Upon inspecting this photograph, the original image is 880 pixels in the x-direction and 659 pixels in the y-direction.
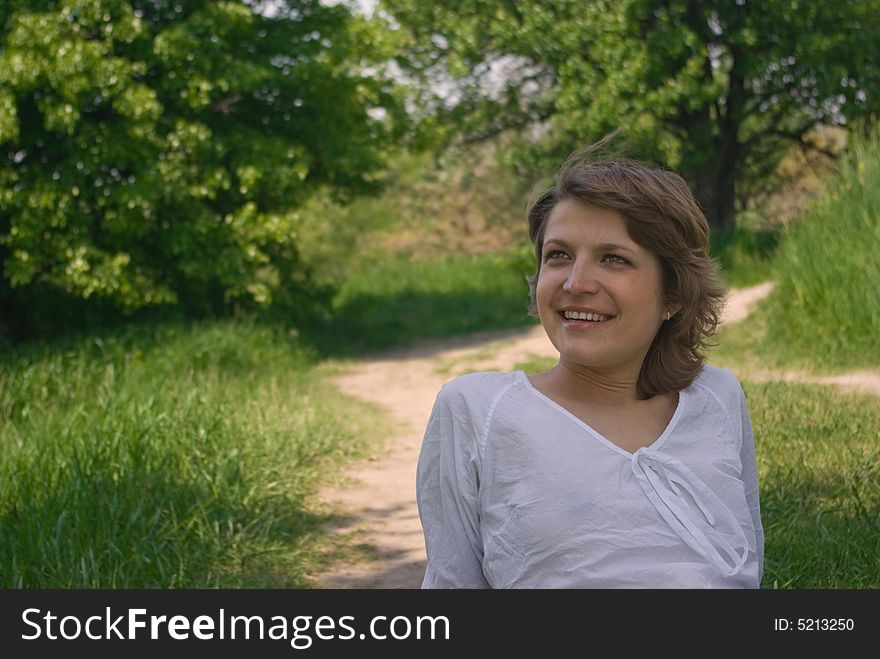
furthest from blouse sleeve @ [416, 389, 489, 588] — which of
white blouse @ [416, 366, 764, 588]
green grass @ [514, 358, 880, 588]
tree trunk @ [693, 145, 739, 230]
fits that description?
tree trunk @ [693, 145, 739, 230]

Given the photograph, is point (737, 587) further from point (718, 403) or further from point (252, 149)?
point (252, 149)

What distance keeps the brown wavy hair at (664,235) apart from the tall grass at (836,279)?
6209 mm

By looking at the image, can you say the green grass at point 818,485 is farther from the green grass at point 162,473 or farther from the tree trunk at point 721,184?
the tree trunk at point 721,184

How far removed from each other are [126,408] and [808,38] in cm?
1235

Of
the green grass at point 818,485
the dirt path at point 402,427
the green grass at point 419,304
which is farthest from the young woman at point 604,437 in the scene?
the green grass at point 419,304

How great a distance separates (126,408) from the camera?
261 inches

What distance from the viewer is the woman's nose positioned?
2184 millimetres

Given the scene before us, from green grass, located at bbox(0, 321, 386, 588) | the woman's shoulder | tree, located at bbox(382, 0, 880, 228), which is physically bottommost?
green grass, located at bbox(0, 321, 386, 588)

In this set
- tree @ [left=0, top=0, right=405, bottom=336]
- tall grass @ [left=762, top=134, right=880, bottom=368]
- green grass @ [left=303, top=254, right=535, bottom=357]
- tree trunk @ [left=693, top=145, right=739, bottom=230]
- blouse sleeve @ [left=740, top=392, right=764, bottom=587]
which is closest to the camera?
blouse sleeve @ [left=740, top=392, right=764, bottom=587]

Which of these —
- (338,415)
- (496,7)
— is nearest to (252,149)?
(338,415)

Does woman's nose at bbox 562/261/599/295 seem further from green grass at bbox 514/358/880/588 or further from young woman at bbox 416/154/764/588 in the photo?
green grass at bbox 514/358/880/588

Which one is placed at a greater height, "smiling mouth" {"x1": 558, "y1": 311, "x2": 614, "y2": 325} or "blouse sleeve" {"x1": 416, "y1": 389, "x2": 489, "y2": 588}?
"smiling mouth" {"x1": 558, "y1": 311, "x2": 614, "y2": 325}

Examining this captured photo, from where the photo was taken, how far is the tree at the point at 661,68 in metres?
15.7

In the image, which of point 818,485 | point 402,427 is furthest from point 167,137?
point 818,485
